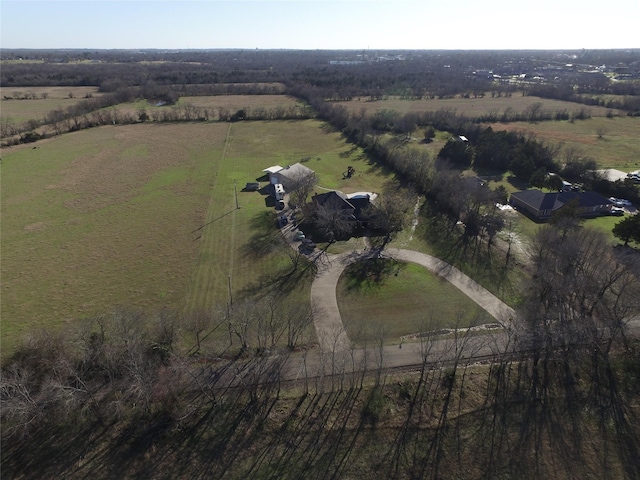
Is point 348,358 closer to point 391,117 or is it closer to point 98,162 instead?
point 98,162

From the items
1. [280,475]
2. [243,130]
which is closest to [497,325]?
[280,475]

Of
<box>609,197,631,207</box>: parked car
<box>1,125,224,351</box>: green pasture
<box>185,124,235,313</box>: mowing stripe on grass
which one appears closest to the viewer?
<box>185,124,235,313</box>: mowing stripe on grass

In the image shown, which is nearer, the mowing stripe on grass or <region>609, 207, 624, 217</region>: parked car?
the mowing stripe on grass

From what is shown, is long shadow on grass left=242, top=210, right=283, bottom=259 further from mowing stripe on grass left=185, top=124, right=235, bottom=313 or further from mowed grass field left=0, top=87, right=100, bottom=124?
mowed grass field left=0, top=87, right=100, bottom=124

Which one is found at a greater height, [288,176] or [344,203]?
[344,203]

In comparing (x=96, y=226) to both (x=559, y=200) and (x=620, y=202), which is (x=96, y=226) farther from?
(x=620, y=202)

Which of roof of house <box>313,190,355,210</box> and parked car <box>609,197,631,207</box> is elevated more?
roof of house <box>313,190,355,210</box>

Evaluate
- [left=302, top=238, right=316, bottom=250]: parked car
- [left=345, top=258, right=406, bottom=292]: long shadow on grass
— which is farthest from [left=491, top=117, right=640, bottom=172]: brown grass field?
[left=302, top=238, right=316, bottom=250]: parked car

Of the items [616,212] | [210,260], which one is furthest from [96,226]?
[616,212]
